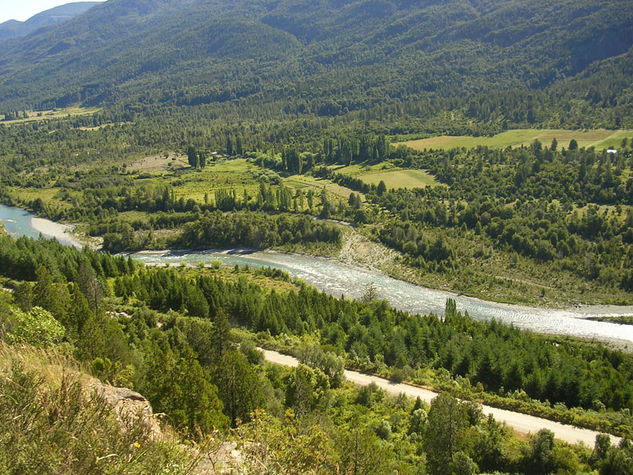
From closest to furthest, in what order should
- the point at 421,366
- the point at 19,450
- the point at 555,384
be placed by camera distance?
the point at 19,450 < the point at 555,384 < the point at 421,366

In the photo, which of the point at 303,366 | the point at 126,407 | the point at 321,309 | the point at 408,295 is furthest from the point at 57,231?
the point at 126,407

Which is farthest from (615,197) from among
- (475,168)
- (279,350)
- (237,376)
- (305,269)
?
(237,376)

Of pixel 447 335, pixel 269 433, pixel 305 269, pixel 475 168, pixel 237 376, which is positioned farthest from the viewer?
pixel 475 168

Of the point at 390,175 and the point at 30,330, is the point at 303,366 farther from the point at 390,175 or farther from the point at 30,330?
the point at 390,175

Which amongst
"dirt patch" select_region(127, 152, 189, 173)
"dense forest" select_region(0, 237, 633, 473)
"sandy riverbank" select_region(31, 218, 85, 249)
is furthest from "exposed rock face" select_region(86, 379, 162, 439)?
"dirt patch" select_region(127, 152, 189, 173)

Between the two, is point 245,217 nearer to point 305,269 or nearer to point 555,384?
point 305,269

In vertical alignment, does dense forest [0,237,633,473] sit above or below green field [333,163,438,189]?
above

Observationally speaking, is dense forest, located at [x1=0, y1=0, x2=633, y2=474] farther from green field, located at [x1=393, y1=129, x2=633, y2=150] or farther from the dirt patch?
green field, located at [x1=393, y1=129, x2=633, y2=150]
